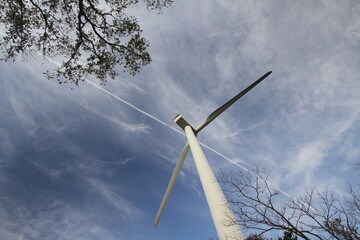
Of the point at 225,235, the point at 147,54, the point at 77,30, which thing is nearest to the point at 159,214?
the point at 225,235

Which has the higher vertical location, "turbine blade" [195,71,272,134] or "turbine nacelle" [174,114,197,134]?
"turbine blade" [195,71,272,134]

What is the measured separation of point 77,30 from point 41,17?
194 cm

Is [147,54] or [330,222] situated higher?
[147,54]

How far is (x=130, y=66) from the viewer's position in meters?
10.9

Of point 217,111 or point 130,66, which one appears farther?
point 217,111

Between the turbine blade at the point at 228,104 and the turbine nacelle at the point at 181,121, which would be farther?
the turbine nacelle at the point at 181,121

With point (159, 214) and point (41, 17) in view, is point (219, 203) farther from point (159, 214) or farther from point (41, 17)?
point (41, 17)

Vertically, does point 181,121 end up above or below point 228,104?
below

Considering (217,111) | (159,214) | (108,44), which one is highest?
(217,111)

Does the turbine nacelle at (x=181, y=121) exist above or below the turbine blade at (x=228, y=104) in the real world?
below

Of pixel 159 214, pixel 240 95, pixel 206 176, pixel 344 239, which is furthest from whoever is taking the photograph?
pixel 159 214

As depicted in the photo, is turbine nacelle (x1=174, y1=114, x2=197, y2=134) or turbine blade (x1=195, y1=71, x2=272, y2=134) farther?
turbine nacelle (x1=174, y1=114, x2=197, y2=134)

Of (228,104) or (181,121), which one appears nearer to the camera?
(228,104)

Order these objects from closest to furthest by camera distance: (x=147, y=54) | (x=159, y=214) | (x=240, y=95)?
(x=147, y=54) < (x=240, y=95) < (x=159, y=214)
